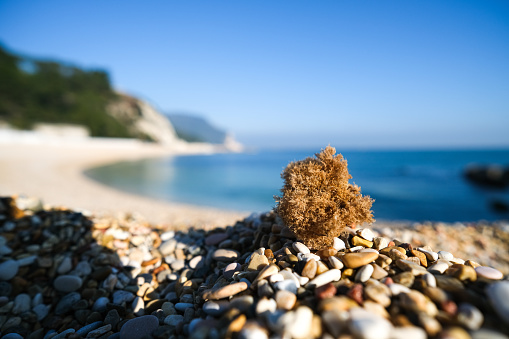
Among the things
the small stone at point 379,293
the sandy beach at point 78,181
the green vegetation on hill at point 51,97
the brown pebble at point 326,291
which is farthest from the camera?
the green vegetation on hill at point 51,97

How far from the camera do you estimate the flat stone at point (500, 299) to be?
1875 mm

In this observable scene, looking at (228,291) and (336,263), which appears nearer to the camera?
(228,291)

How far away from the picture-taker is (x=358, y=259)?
9.31 feet

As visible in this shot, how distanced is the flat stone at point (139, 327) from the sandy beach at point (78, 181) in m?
4.77

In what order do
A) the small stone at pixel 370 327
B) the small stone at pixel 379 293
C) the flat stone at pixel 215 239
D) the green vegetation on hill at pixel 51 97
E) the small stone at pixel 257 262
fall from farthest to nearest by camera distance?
the green vegetation on hill at pixel 51 97 → the flat stone at pixel 215 239 → the small stone at pixel 257 262 → the small stone at pixel 379 293 → the small stone at pixel 370 327

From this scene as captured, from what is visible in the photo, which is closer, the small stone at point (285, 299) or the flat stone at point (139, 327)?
the small stone at point (285, 299)

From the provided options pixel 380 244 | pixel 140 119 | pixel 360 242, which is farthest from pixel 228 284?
pixel 140 119

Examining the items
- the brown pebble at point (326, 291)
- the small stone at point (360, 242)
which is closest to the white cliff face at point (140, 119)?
the small stone at point (360, 242)

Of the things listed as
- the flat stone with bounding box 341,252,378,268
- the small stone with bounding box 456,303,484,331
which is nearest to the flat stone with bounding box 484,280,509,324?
the small stone with bounding box 456,303,484,331

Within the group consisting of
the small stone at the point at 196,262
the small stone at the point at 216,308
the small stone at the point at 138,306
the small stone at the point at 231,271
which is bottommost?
the small stone at the point at 138,306

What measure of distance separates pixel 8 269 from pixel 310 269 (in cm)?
478

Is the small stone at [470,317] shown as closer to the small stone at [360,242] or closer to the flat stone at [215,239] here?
the small stone at [360,242]

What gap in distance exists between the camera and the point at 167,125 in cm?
10562

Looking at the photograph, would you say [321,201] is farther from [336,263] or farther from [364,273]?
[364,273]
